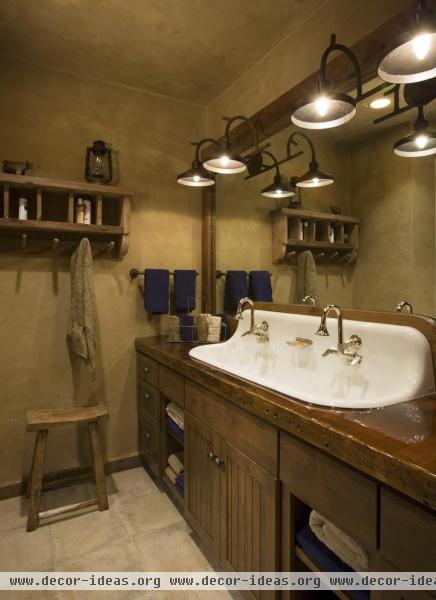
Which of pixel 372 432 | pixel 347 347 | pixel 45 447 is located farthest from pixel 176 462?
pixel 372 432

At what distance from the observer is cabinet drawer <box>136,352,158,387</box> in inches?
84.6

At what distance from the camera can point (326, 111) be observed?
133 centimetres

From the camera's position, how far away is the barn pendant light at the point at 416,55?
0.94 meters

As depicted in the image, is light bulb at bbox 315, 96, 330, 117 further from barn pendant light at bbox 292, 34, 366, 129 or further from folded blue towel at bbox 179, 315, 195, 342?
folded blue towel at bbox 179, 315, 195, 342

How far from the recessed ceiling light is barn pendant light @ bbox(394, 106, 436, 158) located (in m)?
Answer: 0.16

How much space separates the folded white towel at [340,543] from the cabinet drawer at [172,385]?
0.85 m

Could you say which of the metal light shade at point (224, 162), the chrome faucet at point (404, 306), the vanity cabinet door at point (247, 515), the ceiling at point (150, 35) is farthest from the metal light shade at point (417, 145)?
the vanity cabinet door at point (247, 515)

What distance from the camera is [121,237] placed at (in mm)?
2326

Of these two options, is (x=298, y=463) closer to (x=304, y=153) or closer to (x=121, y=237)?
(x=304, y=153)

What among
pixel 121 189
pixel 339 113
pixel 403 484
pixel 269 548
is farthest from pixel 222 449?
pixel 121 189

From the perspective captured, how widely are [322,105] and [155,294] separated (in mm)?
1530

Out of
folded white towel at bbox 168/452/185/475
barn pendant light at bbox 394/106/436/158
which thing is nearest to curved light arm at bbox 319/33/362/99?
barn pendant light at bbox 394/106/436/158

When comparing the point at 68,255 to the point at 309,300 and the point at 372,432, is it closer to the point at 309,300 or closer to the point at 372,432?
the point at 309,300

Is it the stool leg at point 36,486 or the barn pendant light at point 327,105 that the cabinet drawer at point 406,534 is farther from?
the stool leg at point 36,486
